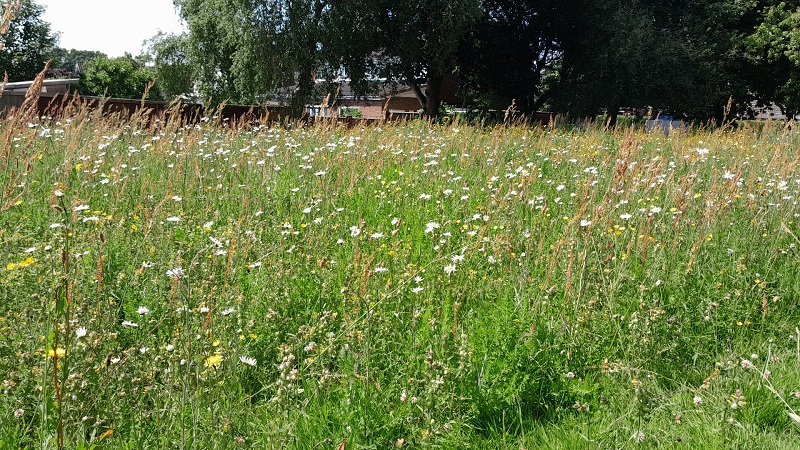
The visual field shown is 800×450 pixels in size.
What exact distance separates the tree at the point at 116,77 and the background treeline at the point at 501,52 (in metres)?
13.5

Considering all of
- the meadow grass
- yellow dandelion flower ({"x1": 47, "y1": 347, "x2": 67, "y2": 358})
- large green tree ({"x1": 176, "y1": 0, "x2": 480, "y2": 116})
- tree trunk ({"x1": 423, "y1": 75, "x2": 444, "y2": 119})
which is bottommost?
the meadow grass

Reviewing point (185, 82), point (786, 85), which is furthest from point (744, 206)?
point (786, 85)

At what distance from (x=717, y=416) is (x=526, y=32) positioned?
2693cm

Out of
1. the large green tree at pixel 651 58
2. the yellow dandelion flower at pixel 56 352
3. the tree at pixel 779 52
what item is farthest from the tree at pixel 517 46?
the yellow dandelion flower at pixel 56 352

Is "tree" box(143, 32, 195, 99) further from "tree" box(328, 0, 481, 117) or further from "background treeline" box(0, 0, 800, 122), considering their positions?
"tree" box(328, 0, 481, 117)

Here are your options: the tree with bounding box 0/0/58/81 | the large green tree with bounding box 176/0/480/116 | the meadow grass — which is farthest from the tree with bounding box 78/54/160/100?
the meadow grass

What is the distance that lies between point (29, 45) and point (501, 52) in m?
39.4

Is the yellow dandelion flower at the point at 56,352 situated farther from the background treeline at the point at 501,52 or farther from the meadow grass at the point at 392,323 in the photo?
the background treeline at the point at 501,52

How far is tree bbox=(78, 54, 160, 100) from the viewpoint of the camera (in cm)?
3953

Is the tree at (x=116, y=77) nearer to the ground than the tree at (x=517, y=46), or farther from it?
nearer to the ground

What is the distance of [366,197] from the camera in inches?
221

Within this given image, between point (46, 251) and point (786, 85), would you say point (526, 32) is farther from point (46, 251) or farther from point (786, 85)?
Result: point (46, 251)

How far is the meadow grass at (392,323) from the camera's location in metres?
2.33

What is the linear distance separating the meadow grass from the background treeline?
16.4m
